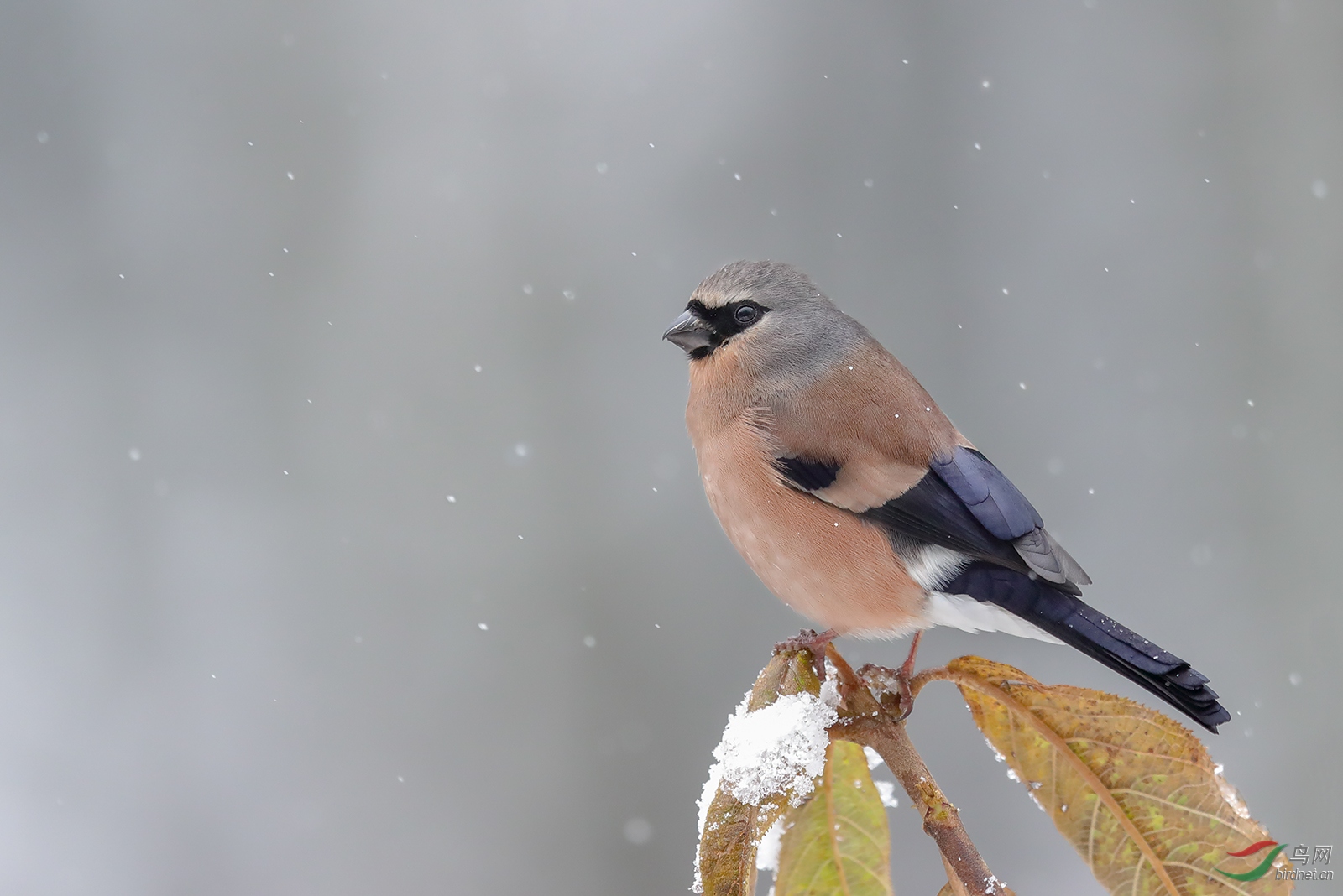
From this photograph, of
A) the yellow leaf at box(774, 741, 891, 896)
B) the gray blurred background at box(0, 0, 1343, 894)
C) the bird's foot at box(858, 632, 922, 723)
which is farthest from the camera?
the gray blurred background at box(0, 0, 1343, 894)

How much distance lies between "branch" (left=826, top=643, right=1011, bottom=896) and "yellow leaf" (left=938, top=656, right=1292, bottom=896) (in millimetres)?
103

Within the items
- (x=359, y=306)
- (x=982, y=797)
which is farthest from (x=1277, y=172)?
(x=359, y=306)

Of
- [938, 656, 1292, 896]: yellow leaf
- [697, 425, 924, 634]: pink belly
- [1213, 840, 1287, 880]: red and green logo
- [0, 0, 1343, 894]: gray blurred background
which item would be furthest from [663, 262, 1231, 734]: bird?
[0, 0, 1343, 894]: gray blurred background

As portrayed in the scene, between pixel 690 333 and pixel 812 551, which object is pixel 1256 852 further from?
pixel 690 333

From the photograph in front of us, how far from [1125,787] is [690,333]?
1.47 meters

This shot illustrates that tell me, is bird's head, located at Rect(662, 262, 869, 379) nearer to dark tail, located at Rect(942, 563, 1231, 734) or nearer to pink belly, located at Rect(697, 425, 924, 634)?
pink belly, located at Rect(697, 425, 924, 634)

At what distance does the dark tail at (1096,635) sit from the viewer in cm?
140

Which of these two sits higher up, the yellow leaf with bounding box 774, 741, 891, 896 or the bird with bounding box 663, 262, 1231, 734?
the bird with bounding box 663, 262, 1231, 734

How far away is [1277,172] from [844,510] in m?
4.69

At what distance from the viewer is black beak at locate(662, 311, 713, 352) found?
2441 mm

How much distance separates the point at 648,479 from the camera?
19.3 ft

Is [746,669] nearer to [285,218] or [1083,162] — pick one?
[1083,162]

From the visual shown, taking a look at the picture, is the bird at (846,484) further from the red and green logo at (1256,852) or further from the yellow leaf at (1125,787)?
the red and green logo at (1256,852)

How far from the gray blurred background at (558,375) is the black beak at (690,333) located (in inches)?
121
